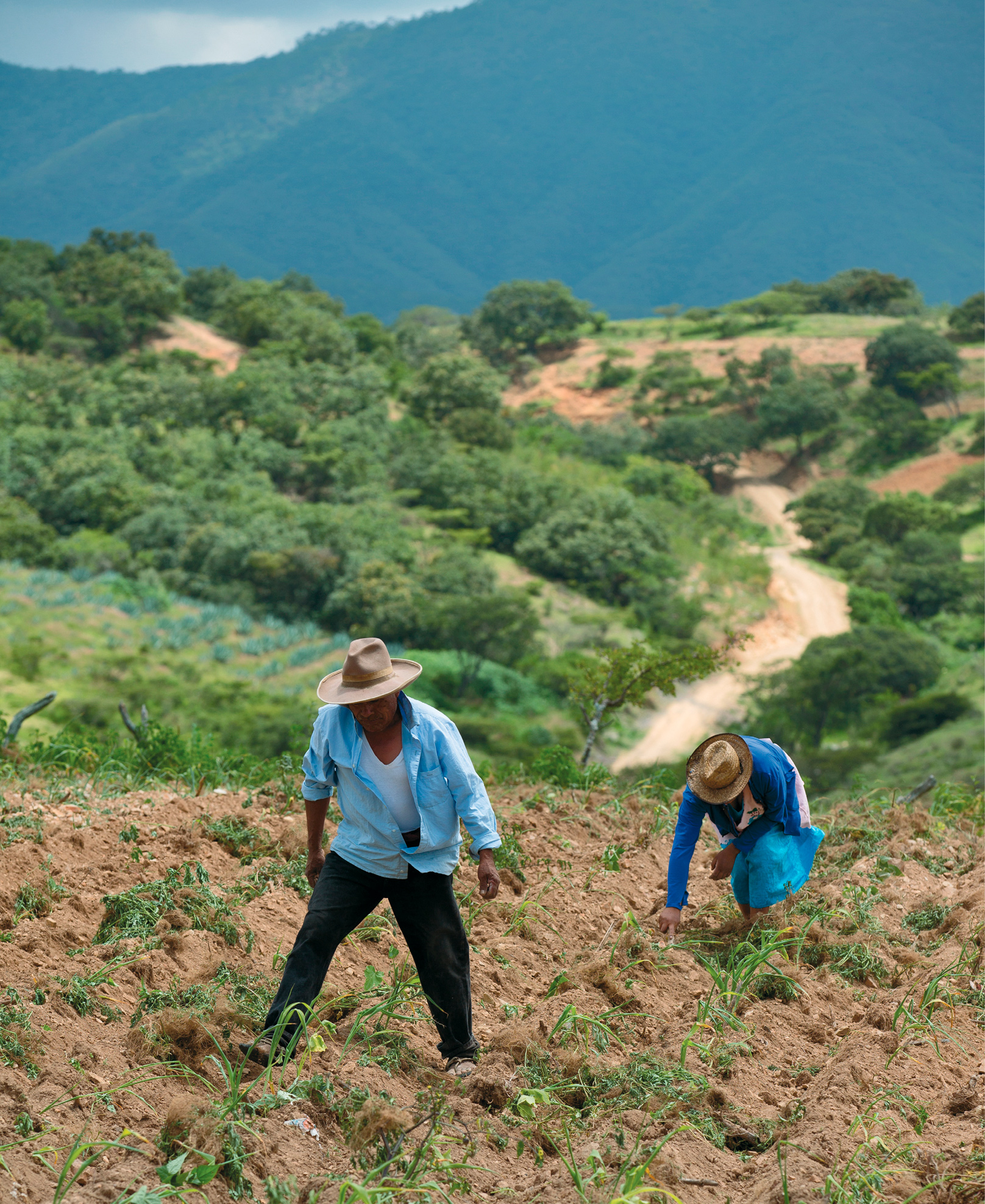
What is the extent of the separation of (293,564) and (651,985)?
21054mm

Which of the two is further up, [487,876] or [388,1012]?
[487,876]

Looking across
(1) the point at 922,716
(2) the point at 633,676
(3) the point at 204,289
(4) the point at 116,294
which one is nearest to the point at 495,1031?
(2) the point at 633,676

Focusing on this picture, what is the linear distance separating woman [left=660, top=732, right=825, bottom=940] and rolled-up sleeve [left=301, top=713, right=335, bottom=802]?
4.08ft

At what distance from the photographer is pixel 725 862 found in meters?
4.23

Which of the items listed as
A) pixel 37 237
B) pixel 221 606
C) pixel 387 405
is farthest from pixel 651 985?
pixel 37 237

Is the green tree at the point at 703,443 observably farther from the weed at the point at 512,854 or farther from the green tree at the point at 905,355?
the weed at the point at 512,854

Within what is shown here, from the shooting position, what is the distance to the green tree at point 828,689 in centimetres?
2028

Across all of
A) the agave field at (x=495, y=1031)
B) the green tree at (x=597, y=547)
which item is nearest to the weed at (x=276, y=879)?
the agave field at (x=495, y=1031)

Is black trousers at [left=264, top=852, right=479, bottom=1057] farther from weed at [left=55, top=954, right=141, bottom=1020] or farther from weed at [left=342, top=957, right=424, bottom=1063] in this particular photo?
weed at [left=55, top=954, right=141, bottom=1020]

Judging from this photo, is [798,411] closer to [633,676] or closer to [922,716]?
[922,716]

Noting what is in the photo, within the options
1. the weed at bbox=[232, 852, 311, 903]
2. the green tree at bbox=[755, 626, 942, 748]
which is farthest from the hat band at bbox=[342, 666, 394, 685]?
the green tree at bbox=[755, 626, 942, 748]

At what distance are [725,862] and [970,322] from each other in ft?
168

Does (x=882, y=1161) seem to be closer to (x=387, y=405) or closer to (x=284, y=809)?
(x=284, y=809)

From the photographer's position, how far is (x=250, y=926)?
4.12 m
